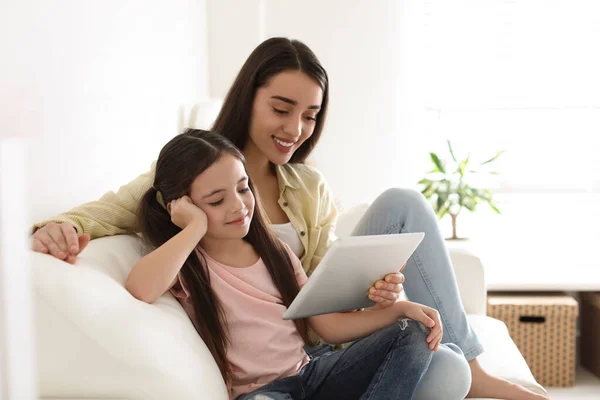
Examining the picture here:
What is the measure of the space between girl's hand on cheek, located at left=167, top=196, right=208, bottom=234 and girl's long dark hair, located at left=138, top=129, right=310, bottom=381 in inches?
1.4

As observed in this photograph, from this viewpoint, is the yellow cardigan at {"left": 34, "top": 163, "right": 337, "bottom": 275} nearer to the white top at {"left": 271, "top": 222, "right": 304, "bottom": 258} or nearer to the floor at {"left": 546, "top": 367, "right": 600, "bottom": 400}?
the white top at {"left": 271, "top": 222, "right": 304, "bottom": 258}

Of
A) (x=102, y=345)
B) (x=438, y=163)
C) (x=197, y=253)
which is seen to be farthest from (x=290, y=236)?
(x=438, y=163)

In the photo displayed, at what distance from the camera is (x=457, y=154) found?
4.09m

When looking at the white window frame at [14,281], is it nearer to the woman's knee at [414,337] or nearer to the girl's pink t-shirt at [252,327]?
the girl's pink t-shirt at [252,327]

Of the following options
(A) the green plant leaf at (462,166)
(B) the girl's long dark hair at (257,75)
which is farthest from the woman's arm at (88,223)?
(A) the green plant leaf at (462,166)

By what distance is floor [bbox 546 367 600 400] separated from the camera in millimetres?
3176

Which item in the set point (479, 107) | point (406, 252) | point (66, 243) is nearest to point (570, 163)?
point (479, 107)

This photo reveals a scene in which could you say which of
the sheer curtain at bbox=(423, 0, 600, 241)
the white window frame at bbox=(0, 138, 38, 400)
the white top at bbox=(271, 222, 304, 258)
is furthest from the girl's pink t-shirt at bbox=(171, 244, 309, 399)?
the sheer curtain at bbox=(423, 0, 600, 241)

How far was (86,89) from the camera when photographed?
6.54 ft

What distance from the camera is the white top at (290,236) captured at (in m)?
2.08

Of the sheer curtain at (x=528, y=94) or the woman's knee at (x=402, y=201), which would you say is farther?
the sheer curtain at (x=528, y=94)

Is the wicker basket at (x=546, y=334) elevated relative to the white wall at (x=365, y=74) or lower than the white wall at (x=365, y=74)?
lower

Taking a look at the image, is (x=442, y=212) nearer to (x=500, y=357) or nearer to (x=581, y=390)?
(x=581, y=390)

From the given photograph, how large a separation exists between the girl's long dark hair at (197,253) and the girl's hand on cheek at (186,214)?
35mm
